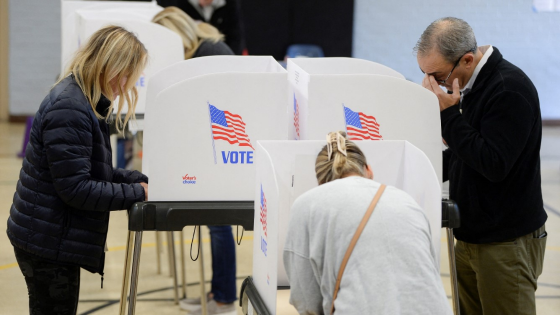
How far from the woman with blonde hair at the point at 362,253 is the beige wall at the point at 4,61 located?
26.1 ft

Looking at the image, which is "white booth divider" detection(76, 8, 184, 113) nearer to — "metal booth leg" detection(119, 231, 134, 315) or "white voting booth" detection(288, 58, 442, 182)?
"metal booth leg" detection(119, 231, 134, 315)

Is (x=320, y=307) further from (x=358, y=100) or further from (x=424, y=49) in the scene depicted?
(x=424, y=49)

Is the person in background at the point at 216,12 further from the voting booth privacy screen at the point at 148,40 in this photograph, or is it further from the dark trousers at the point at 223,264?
the dark trousers at the point at 223,264

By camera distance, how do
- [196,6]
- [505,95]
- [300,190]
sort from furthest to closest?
[196,6], [505,95], [300,190]

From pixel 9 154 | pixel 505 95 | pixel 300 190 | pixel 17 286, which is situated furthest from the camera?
pixel 9 154

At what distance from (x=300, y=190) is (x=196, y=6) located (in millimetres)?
2797

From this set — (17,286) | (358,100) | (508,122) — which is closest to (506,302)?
(508,122)

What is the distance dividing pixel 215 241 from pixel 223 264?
0.12 metres

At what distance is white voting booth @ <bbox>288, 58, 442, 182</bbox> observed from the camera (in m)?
2.12

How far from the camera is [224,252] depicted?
129 inches

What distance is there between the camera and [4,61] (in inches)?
343

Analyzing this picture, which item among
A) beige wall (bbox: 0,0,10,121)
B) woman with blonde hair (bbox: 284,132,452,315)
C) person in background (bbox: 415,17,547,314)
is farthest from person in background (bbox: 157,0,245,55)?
beige wall (bbox: 0,0,10,121)

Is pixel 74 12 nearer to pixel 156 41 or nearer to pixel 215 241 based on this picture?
pixel 156 41

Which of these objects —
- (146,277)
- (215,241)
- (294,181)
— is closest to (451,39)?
(294,181)
